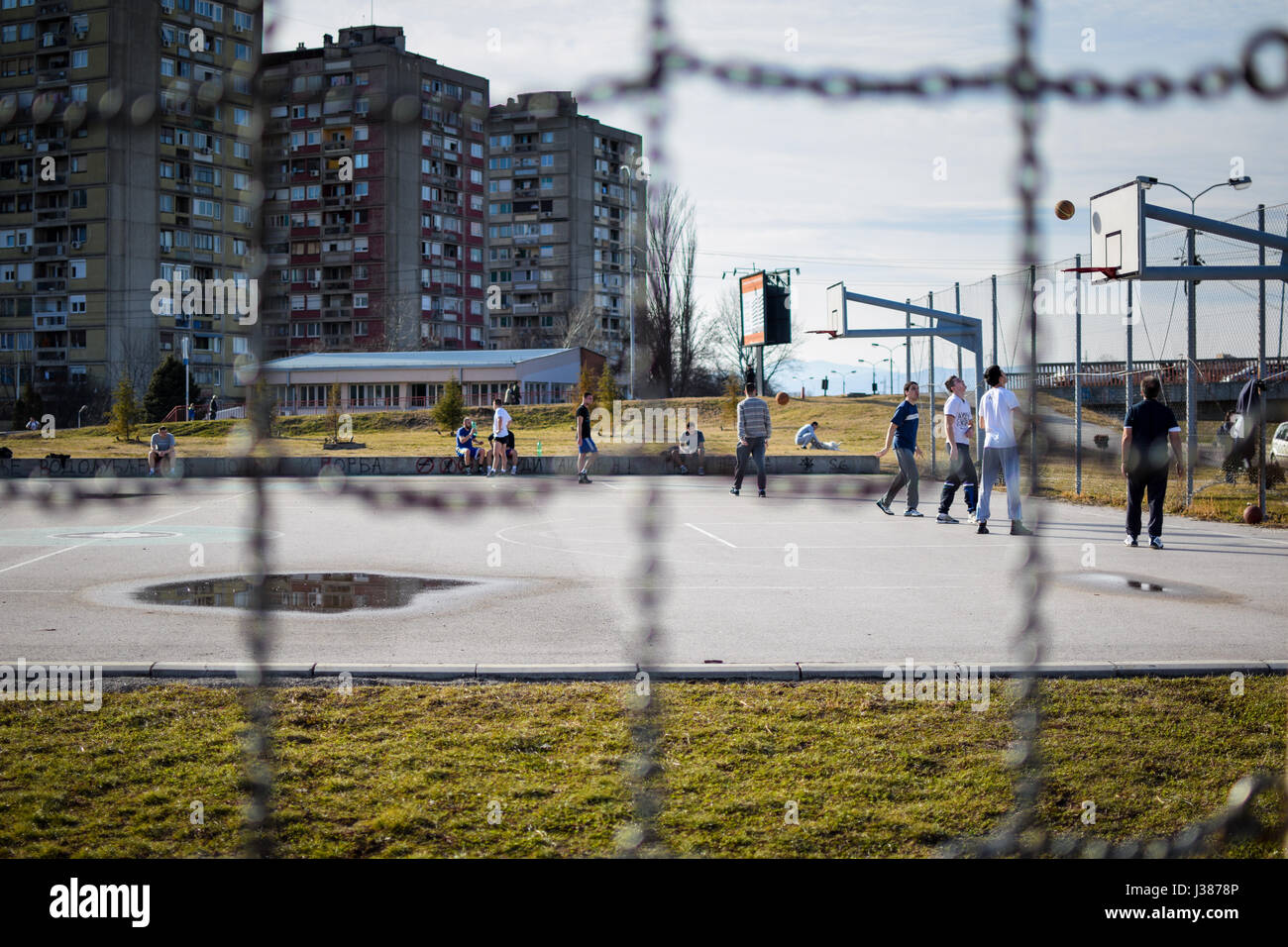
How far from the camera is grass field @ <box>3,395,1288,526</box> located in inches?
534

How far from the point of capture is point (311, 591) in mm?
10453

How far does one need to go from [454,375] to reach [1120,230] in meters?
54.1

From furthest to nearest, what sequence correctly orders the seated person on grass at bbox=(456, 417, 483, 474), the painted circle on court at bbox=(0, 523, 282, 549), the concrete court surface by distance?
the seated person on grass at bbox=(456, 417, 483, 474) → the painted circle on court at bbox=(0, 523, 282, 549) → the concrete court surface

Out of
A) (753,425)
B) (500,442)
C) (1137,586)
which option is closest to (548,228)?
(500,442)

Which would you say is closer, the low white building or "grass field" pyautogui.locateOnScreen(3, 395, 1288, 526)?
"grass field" pyautogui.locateOnScreen(3, 395, 1288, 526)

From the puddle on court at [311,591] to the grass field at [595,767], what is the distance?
3427mm

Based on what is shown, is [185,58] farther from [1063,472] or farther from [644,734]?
[1063,472]

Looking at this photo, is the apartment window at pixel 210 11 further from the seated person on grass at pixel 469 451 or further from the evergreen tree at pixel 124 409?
the seated person on grass at pixel 469 451

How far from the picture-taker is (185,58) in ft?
9.48

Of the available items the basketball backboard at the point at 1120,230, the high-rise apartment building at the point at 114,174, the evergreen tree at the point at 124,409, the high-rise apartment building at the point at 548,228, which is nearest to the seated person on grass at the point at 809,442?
the basketball backboard at the point at 1120,230

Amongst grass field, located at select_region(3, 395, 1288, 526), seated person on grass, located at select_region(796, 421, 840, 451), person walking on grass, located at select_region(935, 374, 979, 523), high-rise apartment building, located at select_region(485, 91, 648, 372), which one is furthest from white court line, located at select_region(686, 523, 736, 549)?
high-rise apartment building, located at select_region(485, 91, 648, 372)

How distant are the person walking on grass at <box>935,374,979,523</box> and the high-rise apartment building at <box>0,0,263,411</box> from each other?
1332 cm

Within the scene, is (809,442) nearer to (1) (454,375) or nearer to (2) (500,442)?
(2) (500,442)

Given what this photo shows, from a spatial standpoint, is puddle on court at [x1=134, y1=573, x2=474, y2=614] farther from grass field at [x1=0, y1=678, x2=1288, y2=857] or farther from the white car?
the white car
